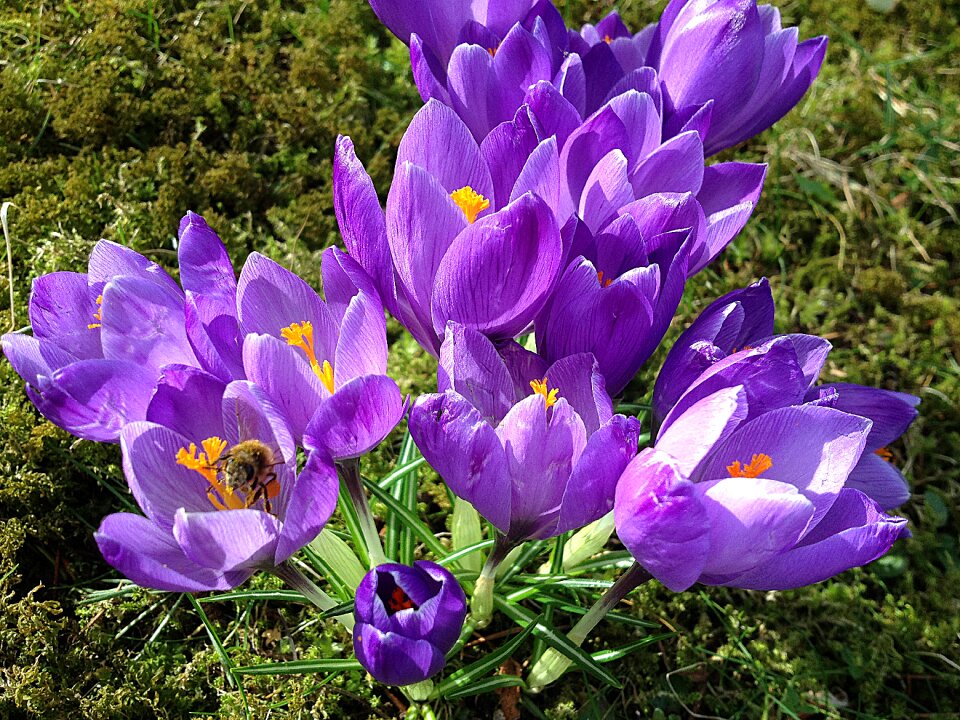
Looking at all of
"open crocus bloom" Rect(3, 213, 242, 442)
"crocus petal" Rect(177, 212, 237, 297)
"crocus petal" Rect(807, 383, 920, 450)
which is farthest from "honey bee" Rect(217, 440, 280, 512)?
"crocus petal" Rect(807, 383, 920, 450)

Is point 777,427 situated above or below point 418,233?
below

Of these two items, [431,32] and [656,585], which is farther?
[656,585]

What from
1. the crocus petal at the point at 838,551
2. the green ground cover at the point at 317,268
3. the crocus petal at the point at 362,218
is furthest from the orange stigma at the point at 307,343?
the green ground cover at the point at 317,268

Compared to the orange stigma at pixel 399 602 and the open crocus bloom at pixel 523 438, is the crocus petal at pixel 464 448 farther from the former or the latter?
the orange stigma at pixel 399 602

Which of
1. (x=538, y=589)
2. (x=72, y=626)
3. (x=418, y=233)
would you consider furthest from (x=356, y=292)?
(x=72, y=626)

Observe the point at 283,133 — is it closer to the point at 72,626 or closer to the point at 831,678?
the point at 72,626

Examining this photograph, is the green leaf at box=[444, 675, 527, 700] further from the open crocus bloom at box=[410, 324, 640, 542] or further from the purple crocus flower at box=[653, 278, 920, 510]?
the purple crocus flower at box=[653, 278, 920, 510]

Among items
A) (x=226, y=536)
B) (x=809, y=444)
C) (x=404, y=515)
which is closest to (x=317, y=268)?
(x=404, y=515)
